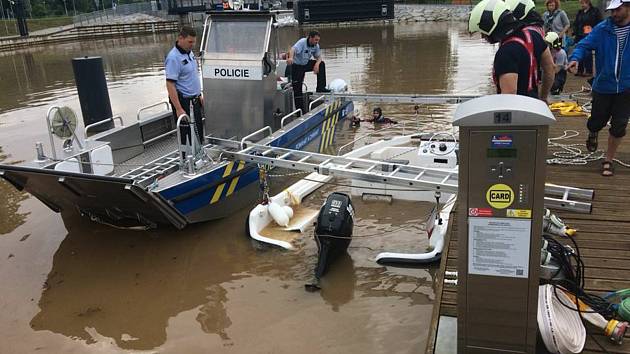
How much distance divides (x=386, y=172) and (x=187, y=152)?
2469mm

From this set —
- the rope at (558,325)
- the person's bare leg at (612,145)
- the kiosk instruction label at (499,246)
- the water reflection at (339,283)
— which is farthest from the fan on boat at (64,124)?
the person's bare leg at (612,145)

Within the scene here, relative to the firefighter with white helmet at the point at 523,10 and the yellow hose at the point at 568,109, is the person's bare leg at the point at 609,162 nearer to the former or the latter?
the firefighter with white helmet at the point at 523,10

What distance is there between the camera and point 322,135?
914 cm

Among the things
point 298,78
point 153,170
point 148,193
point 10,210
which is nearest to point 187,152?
point 153,170

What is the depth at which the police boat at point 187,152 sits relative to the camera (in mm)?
5660

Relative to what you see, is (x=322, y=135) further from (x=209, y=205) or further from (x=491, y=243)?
(x=491, y=243)

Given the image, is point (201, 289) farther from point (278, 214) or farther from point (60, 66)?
point (60, 66)

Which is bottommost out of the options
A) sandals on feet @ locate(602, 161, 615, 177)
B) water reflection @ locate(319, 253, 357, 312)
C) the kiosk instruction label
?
water reflection @ locate(319, 253, 357, 312)

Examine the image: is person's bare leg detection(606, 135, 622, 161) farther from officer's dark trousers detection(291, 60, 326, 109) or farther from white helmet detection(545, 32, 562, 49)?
officer's dark trousers detection(291, 60, 326, 109)

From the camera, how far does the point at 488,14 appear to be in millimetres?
3926

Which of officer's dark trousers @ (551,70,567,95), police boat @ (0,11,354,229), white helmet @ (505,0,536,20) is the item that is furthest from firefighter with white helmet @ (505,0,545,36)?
officer's dark trousers @ (551,70,567,95)

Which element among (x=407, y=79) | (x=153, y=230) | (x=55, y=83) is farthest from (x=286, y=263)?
(x=55, y=83)

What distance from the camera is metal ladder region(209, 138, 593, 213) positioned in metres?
4.22

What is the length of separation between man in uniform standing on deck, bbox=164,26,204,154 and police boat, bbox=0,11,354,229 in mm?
231
